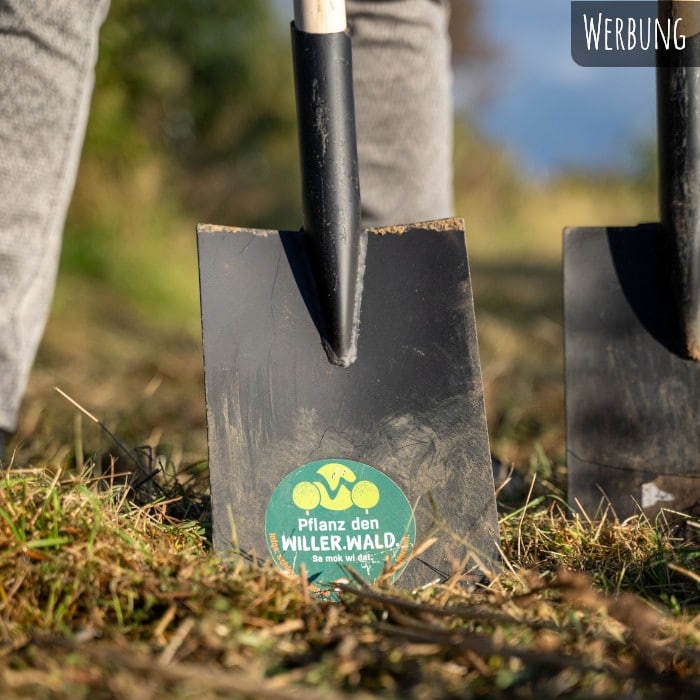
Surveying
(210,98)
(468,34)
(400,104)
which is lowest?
(400,104)

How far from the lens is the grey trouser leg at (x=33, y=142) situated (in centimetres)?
133

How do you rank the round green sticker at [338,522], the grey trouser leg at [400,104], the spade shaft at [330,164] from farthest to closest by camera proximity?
1. the grey trouser leg at [400,104]
2. the spade shaft at [330,164]
3. the round green sticker at [338,522]

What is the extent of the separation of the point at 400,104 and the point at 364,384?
80 cm

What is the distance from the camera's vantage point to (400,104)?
1729mm

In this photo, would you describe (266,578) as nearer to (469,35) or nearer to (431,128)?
(431,128)

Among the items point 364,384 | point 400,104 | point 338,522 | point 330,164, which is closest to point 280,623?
point 338,522

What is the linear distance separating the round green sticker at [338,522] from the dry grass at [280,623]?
0.33 ft

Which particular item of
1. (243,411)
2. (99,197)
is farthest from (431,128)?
(99,197)

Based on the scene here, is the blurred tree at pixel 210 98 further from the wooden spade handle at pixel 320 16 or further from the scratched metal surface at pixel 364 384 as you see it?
the scratched metal surface at pixel 364 384

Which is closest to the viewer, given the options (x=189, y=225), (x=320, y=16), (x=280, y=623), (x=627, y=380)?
(x=280, y=623)

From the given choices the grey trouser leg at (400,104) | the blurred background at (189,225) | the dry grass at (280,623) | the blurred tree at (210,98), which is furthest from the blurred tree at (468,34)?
the dry grass at (280,623)

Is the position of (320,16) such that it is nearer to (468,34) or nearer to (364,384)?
(364,384)

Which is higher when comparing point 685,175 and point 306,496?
point 685,175

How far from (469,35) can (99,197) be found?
14.4 m
